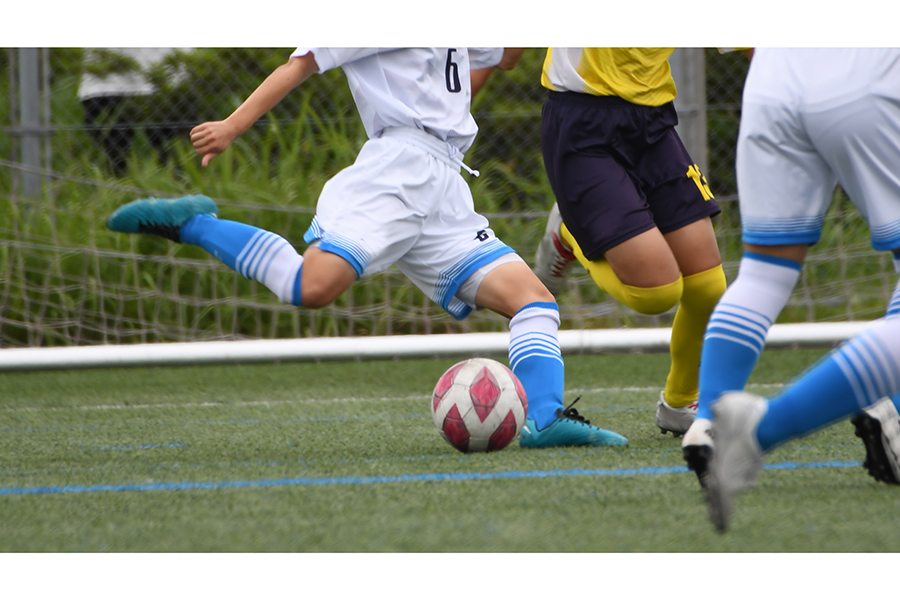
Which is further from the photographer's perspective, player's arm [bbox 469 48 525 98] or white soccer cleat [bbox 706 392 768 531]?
player's arm [bbox 469 48 525 98]

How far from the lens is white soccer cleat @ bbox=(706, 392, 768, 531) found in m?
1.84

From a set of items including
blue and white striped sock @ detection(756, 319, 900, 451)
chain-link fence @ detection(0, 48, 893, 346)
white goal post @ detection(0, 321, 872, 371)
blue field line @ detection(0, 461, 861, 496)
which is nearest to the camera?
blue and white striped sock @ detection(756, 319, 900, 451)

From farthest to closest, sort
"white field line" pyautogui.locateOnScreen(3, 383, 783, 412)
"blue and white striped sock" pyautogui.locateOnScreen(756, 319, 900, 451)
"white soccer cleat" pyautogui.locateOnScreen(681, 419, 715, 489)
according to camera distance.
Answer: "white field line" pyautogui.locateOnScreen(3, 383, 783, 412) → "white soccer cleat" pyautogui.locateOnScreen(681, 419, 715, 489) → "blue and white striped sock" pyautogui.locateOnScreen(756, 319, 900, 451)

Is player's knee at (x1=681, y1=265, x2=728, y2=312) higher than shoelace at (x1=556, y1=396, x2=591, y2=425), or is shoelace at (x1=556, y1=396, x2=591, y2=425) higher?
player's knee at (x1=681, y1=265, x2=728, y2=312)

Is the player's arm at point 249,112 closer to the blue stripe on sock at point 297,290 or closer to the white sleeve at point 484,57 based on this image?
the blue stripe on sock at point 297,290

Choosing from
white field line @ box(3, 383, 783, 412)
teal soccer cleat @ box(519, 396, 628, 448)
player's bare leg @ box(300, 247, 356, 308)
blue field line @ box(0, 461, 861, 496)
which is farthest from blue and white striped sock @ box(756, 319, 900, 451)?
white field line @ box(3, 383, 783, 412)

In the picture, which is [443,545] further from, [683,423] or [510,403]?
[683,423]

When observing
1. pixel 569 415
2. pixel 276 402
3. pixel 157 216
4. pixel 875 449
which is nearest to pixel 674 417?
pixel 569 415

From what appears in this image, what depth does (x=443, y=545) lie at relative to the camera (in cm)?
183

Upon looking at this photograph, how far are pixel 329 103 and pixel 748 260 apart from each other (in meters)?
5.62

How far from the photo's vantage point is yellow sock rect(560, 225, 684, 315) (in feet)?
9.93

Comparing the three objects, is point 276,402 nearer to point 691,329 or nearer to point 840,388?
point 691,329

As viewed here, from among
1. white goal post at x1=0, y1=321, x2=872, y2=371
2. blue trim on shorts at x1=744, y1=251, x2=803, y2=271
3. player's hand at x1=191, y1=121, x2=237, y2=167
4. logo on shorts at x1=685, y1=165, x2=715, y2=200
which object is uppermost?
player's hand at x1=191, y1=121, x2=237, y2=167

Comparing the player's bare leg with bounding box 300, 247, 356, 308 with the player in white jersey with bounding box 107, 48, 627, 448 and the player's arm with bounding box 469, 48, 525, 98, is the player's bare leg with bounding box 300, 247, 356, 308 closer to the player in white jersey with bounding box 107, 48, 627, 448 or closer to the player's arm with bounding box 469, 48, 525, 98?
the player in white jersey with bounding box 107, 48, 627, 448
